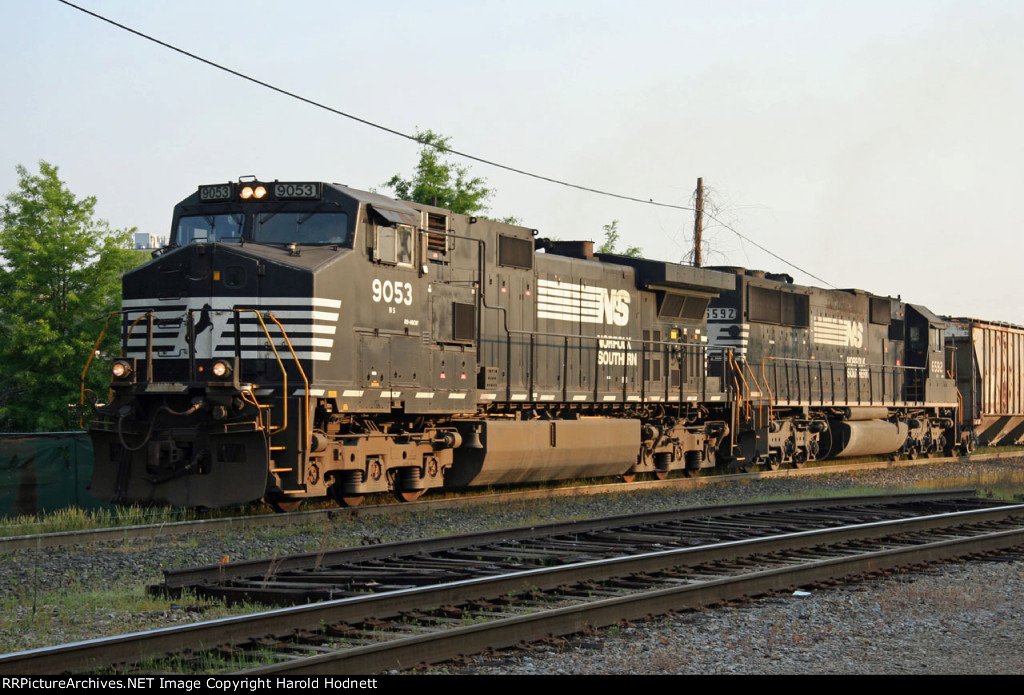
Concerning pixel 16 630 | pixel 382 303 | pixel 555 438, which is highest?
pixel 382 303

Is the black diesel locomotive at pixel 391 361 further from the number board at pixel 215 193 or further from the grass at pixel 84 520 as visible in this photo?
the grass at pixel 84 520

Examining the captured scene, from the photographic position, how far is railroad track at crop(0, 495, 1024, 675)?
5.45m

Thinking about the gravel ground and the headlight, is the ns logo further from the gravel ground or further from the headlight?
the gravel ground

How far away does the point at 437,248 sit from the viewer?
13.4m

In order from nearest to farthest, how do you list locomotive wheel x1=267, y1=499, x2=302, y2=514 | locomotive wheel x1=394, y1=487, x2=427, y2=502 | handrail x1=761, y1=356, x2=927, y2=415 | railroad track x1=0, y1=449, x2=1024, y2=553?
railroad track x1=0, y1=449, x2=1024, y2=553, locomotive wheel x1=267, y1=499, x2=302, y2=514, locomotive wheel x1=394, y1=487, x2=427, y2=502, handrail x1=761, y1=356, x2=927, y2=415

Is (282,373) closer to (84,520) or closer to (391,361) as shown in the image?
(391,361)

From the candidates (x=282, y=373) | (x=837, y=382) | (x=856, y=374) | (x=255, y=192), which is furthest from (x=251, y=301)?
(x=856, y=374)

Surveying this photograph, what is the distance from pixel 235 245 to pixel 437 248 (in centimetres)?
265

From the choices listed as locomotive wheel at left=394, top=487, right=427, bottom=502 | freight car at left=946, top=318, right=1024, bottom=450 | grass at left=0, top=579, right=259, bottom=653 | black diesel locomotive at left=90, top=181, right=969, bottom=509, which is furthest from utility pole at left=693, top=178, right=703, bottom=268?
grass at left=0, top=579, right=259, bottom=653

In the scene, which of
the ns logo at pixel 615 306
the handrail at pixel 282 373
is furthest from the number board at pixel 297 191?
the ns logo at pixel 615 306

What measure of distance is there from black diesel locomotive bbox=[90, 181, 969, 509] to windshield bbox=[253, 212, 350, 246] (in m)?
0.02
